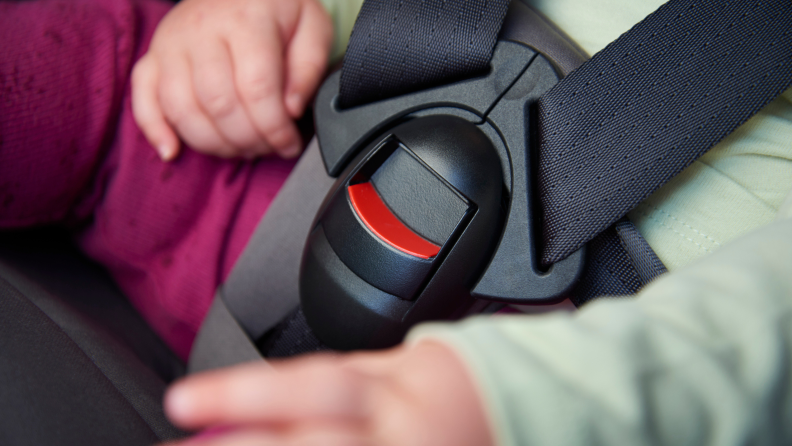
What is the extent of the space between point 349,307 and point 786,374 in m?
0.29

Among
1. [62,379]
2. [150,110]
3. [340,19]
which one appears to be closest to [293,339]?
[62,379]

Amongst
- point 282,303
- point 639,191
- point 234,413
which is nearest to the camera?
point 234,413

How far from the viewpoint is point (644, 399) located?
20cm

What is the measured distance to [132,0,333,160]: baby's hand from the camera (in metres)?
0.49

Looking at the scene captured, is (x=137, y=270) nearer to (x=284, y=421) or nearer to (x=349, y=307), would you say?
(x=349, y=307)

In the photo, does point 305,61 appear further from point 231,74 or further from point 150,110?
point 150,110

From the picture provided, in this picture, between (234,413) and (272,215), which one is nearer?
(234,413)

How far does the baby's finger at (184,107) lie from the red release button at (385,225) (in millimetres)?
242

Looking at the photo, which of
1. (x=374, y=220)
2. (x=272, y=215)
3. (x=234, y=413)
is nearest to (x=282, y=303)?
(x=272, y=215)

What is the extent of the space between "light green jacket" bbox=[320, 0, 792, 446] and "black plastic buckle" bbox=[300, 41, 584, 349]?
131 millimetres

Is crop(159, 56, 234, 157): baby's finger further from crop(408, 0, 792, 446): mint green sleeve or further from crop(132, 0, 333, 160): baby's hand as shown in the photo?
crop(408, 0, 792, 446): mint green sleeve

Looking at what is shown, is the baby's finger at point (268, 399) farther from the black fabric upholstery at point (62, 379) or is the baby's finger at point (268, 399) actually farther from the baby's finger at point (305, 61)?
the baby's finger at point (305, 61)

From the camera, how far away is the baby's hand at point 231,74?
493mm

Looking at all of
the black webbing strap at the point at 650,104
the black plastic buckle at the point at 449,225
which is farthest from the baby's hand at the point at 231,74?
the black webbing strap at the point at 650,104
